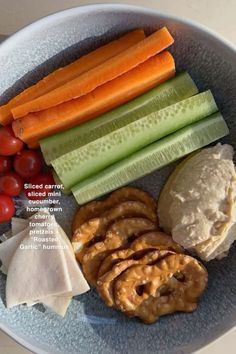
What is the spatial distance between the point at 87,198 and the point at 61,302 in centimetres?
27

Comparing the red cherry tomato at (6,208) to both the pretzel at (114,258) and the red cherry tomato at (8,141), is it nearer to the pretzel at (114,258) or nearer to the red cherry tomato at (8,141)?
the red cherry tomato at (8,141)

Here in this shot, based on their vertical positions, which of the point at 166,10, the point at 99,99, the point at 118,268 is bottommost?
the point at 118,268

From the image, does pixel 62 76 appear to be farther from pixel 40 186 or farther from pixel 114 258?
pixel 114 258

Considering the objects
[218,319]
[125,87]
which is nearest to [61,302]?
[218,319]

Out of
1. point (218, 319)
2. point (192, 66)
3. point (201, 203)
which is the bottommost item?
point (218, 319)

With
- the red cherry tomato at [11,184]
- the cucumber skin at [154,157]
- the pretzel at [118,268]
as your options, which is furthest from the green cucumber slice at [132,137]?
the pretzel at [118,268]

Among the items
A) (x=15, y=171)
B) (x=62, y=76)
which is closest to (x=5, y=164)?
(x=15, y=171)

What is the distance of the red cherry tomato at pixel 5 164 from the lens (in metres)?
1.61

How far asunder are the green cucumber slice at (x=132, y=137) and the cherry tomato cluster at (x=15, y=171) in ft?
0.23

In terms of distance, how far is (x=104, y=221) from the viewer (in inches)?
63.2

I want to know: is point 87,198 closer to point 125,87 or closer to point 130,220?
point 130,220

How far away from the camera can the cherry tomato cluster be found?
1564mm

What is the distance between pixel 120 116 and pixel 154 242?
319 millimetres

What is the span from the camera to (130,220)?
1.59 meters
